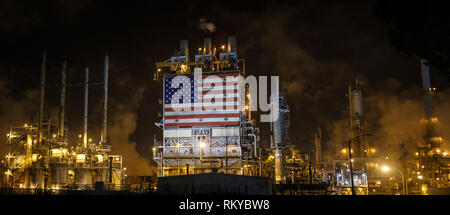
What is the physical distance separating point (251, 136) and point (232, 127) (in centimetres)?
798

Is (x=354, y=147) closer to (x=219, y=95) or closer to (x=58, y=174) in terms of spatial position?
(x=219, y=95)

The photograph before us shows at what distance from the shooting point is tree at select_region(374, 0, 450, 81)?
21.0 m

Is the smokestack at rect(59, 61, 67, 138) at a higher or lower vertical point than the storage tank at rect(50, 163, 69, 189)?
higher

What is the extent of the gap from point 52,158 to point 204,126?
28.2 meters

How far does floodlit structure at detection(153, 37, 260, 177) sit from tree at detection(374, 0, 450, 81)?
131ft

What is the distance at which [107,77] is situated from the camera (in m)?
74.6

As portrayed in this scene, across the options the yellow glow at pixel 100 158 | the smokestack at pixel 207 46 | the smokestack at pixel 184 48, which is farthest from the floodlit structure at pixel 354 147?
the yellow glow at pixel 100 158

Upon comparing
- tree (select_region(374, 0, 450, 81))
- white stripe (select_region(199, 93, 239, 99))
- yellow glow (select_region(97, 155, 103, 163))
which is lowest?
yellow glow (select_region(97, 155, 103, 163))

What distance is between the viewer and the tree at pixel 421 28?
21000 mm

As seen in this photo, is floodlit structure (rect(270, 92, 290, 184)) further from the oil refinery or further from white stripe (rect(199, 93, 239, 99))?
white stripe (rect(199, 93, 239, 99))

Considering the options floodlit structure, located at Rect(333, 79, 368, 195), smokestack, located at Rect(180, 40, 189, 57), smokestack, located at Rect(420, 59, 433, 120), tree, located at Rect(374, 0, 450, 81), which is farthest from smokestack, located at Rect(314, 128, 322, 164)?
tree, located at Rect(374, 0, 450, 81)

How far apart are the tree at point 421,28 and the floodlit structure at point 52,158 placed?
2128 inches
